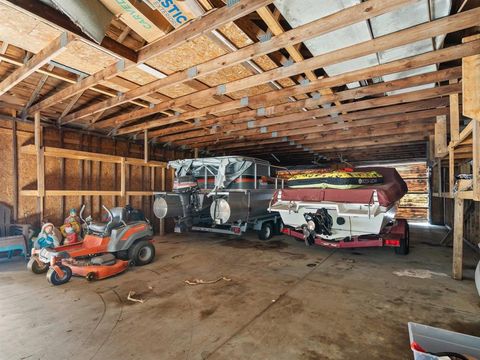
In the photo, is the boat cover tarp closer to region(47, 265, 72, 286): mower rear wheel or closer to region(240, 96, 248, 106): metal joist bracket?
region(240, 96, 248, 106): metal joist bracket

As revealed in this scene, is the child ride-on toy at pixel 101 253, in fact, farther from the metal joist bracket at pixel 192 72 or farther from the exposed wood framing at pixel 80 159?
the metal joist bracket at pixel 192 72

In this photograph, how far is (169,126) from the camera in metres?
7.41

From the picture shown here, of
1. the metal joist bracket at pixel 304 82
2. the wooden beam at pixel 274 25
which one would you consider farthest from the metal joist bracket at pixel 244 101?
the wooden beam at pixel 274 25

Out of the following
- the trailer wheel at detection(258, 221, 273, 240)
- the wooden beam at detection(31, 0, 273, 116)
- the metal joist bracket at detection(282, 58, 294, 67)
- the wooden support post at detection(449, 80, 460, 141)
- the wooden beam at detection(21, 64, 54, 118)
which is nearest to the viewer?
the wooden beam at detection(31, 0, 273, 116)

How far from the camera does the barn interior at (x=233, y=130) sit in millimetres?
2430

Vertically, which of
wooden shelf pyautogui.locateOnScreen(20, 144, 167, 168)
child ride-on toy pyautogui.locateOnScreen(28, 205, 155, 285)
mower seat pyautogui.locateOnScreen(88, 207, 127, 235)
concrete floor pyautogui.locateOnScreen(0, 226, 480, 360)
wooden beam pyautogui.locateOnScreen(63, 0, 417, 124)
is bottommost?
concrete floor pyautogui.locateOnScreen(0, 226, 480, 360)

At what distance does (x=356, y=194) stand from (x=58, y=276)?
517 centimetres

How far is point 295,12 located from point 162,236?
280 inches

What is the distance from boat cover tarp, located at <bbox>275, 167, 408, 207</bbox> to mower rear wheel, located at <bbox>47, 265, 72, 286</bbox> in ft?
14.1

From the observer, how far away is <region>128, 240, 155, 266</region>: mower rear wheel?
462cm

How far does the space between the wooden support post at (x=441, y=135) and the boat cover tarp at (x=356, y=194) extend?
3.43 feet

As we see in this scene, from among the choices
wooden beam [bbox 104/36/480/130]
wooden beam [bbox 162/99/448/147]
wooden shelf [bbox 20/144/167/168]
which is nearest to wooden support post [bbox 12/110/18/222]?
wooden shelf [bbox 20/144/167/168]

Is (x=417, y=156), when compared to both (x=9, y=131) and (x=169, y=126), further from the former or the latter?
(x=9, y=131)

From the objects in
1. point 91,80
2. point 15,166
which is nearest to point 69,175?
point 15,166
